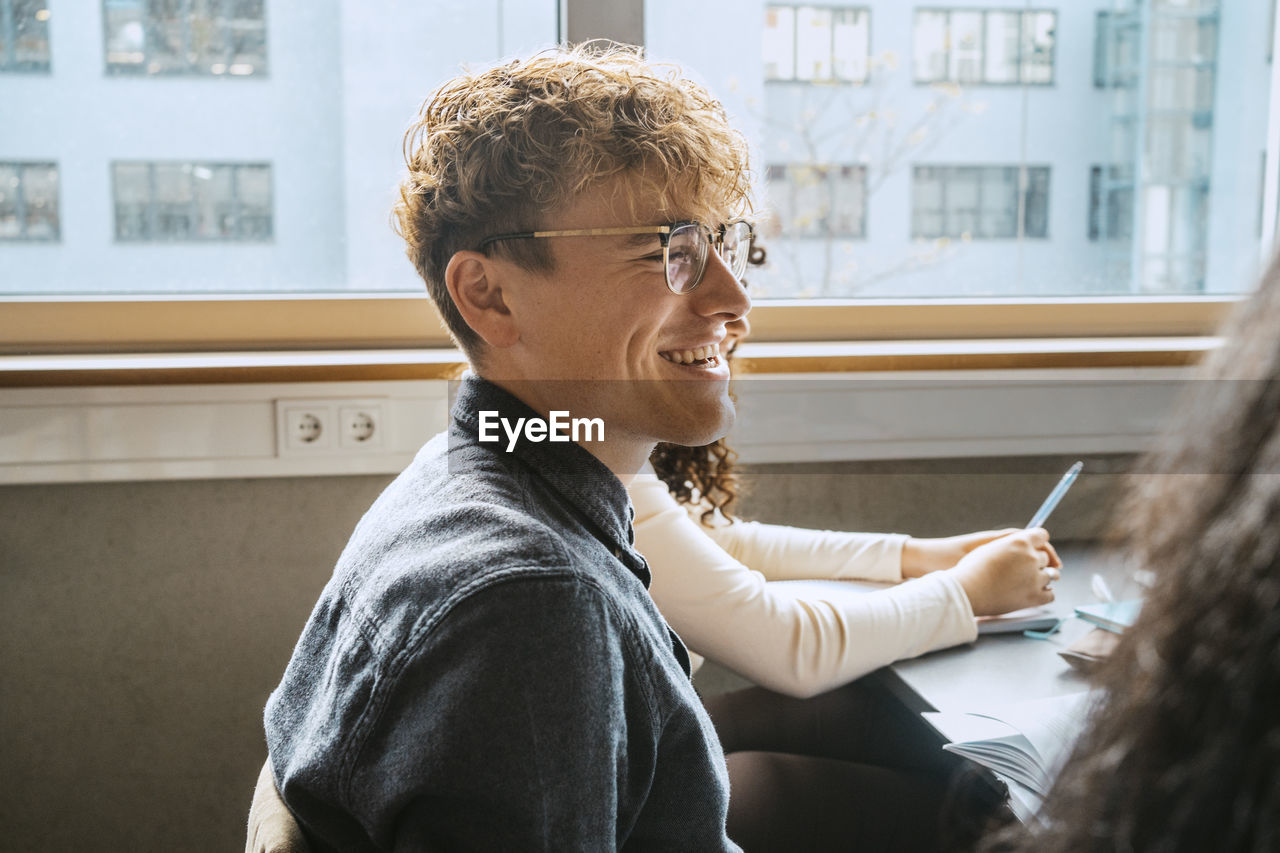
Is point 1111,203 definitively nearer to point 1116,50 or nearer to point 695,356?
point 1116,50

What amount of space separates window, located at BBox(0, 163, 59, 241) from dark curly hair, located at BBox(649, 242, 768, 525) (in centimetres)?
114

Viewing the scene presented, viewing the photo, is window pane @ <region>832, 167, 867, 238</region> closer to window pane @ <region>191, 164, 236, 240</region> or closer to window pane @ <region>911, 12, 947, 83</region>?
window pane @ <region>911, 12, 947, 83</region>

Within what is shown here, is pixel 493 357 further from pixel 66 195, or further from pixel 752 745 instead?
pixel 66 195

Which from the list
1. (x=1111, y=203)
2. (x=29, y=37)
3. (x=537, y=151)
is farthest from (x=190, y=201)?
(x=1111, y=203)

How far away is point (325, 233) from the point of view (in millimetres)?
1991

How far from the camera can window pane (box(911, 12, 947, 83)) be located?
221 centimetres

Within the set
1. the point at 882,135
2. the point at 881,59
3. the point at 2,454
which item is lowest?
the point at 2,454

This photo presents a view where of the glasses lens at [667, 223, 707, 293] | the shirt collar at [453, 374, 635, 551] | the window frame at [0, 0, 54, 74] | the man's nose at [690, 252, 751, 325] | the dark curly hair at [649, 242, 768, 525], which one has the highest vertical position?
the window frame at [0, 0, 54, 74]

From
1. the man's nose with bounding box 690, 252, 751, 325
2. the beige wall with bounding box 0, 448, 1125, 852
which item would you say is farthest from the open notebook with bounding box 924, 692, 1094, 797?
the beige wall with bounding box 0, 448, 1125, 852

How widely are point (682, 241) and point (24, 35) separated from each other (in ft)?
4.61

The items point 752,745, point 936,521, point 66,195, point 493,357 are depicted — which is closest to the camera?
point 493,357

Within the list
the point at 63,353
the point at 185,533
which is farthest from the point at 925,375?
the point at 63,353

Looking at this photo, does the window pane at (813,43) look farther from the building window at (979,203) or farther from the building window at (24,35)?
the building window at (24,35)

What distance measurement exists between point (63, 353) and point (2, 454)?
24 cm
